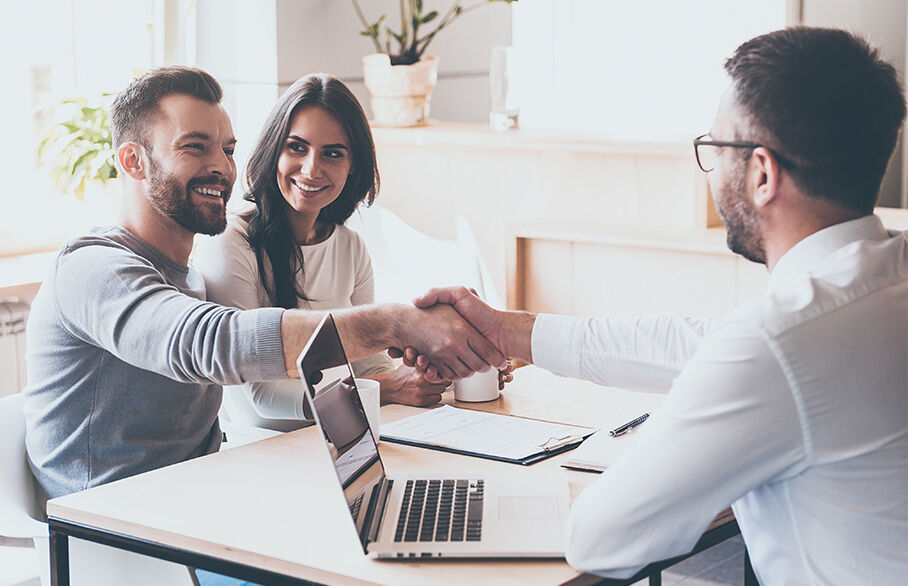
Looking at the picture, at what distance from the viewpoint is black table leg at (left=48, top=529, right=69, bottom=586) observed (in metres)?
1.56

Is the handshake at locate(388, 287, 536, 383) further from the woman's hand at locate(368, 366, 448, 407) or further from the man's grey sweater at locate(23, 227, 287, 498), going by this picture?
the man's grey sweater at locate(23, 227, 287, 498)

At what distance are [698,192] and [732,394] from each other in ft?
6.40

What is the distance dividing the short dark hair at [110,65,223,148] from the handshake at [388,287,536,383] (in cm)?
60

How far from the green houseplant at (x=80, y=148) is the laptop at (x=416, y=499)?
2126mm

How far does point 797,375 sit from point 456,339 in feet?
3.04

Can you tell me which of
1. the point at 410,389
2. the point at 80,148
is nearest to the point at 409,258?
the point at 80,148

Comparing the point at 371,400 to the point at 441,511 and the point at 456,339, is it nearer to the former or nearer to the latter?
the point at 456,339

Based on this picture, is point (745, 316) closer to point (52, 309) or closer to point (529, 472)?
point (529, 472)

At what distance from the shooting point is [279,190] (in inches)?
97.8

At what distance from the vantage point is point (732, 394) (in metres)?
1.19

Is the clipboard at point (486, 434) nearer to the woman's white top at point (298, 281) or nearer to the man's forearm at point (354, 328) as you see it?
the man's forearm at point (354, 328)

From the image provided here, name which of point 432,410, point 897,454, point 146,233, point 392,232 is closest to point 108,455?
point 146,233

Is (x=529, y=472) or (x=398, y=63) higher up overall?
(x=398, y=63)

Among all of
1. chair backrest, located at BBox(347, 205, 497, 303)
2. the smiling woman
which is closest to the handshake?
the smiling woman
